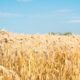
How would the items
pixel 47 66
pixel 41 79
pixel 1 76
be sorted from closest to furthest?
pixel 1 76, pixel 41 79, pixel 47 66

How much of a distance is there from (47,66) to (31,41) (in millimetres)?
2323

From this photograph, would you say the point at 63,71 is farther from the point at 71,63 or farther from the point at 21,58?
the point at 21,58

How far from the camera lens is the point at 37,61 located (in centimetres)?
763

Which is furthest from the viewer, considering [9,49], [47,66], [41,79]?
[9,49]

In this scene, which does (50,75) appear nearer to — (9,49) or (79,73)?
(79,73)

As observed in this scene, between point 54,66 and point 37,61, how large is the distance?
40 cm

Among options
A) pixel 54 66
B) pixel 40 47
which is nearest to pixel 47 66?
pixel 54 66

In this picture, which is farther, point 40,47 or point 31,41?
point 31,41

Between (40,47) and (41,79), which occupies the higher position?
(40,47)

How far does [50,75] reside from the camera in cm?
719

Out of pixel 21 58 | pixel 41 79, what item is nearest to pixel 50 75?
pixel 41 79

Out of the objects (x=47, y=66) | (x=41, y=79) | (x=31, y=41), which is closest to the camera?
(x=41, y=79)

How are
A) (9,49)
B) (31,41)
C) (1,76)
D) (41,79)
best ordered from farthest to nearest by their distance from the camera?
1. (31,41)
2. (9,49)
3. (41,79)
4. (1,76)

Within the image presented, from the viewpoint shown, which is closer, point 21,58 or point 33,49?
point 21,58
